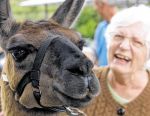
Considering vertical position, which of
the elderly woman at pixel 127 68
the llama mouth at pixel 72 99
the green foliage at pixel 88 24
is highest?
the llama mouth at pixel 72 99

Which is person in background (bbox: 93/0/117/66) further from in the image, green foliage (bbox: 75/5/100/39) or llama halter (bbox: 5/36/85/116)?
green foliage (bbox: 75/5/100/39)

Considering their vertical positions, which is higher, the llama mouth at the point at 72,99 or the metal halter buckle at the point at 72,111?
the llama mouth at the point at 72,99

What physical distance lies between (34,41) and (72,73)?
42 cm

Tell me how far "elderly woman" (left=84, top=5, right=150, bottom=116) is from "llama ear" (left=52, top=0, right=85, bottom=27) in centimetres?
53

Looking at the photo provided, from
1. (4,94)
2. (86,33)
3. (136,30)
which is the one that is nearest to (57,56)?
(4,94)

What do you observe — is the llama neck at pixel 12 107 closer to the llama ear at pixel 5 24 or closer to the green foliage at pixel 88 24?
the llama ear at pixel 5 24

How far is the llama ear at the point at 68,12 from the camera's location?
396 centimetres

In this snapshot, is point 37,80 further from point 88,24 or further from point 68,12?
point 88,24

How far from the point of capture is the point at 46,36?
3420 mm

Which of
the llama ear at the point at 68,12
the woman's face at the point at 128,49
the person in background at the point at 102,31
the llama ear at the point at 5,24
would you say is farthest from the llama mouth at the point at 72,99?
the person in background at the point at 102,31

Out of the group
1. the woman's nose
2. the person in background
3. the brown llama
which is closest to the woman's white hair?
the woman's nose

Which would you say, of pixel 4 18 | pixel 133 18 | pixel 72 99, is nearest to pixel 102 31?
pixel 133 18

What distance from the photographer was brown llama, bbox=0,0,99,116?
3168 mm

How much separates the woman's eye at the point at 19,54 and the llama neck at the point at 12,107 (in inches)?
11.5
